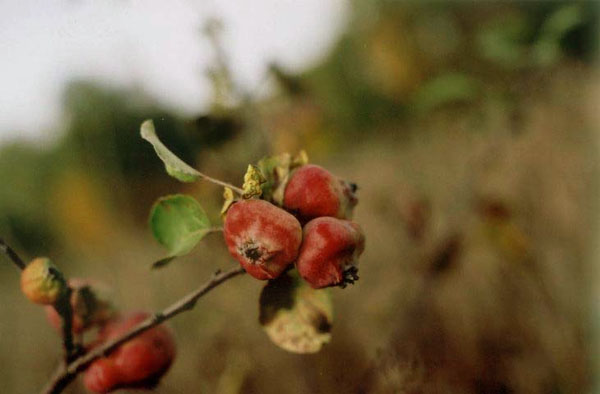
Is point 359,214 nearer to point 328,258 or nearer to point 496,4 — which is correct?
point 328,258

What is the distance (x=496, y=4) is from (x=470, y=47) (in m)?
2.80

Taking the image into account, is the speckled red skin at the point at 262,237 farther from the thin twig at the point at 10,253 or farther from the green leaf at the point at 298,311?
the thin twig at the point at 10,253

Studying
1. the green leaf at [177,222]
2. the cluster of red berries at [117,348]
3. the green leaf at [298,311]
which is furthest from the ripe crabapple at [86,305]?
the green leaf at [298,311]

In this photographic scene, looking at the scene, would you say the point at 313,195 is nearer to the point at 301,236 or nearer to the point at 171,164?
the point at 301,236

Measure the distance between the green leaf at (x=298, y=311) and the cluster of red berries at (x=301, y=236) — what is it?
0.06 meters

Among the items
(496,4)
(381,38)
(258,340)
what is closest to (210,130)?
(258,340)

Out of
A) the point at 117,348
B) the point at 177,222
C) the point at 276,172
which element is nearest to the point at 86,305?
the point at 117,348

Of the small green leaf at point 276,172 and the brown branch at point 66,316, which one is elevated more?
the small green leaf at point 276,172

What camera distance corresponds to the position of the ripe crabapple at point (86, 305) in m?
0.62

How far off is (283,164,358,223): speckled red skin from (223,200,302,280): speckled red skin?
0.10 ft

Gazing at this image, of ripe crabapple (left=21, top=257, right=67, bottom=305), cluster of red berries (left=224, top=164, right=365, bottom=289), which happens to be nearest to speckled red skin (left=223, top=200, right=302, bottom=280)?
cluster of red berries (left=224, top=164, right=365, bottom=289)

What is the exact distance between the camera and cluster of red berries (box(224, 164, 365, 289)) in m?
0.47

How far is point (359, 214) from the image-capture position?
3477 millimetres

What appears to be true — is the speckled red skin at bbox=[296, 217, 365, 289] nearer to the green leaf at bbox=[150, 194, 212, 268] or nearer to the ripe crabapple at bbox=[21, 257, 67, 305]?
the green leaf at bbox=[150, 194, 212, 268]
